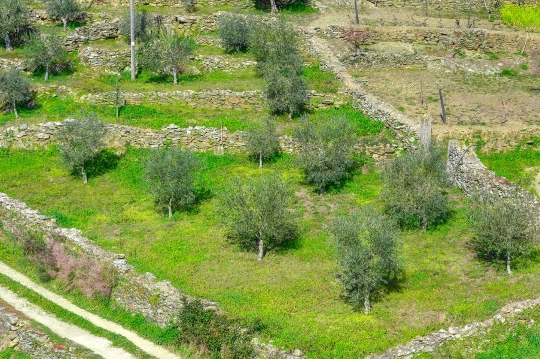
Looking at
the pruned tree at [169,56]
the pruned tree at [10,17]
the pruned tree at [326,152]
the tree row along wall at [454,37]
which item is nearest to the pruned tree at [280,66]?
the pruned tree at [169,56]

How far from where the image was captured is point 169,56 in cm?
5669

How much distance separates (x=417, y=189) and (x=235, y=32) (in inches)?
942

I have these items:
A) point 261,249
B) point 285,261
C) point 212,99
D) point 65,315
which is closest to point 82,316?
point 65,315

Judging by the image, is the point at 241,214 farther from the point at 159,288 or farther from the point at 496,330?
the point at 496,330

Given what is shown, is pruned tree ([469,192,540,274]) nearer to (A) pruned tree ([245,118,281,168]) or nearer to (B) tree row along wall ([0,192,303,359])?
(B) tree row along wall ([0,192,303,359])

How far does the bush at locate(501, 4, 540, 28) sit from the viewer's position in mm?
63875

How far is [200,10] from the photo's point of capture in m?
65.9

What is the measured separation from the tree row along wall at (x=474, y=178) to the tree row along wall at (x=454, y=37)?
17095mm

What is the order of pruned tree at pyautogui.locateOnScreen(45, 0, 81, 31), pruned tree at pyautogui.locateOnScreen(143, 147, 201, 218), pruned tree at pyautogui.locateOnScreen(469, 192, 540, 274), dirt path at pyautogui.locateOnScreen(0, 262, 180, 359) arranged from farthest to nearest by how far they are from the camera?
pruned tree at pyautogui.locateOnScreen(45, 0, 81, 31) < pruned tree at pyautogui.locateOnScreen(143, 147, 201, 218) < pruned tree at pyautogui.locateOnScreen(469, 192, 540, 274) < dirt path at pyautogui.locateOnScreen(0, 262, 180, 359)

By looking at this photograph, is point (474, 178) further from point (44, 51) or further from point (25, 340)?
point (44, 51)

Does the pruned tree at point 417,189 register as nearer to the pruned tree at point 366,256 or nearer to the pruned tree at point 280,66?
the pruned tree at point 366,256

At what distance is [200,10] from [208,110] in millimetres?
15481

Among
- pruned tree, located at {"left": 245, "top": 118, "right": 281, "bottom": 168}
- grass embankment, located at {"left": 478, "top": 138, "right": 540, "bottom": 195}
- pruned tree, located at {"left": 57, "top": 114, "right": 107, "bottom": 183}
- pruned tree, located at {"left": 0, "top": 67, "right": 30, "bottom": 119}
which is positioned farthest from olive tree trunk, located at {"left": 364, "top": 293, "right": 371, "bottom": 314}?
pruned tree, located at {"left": 0, "top": 67, "right": 30, "bottom": 119}

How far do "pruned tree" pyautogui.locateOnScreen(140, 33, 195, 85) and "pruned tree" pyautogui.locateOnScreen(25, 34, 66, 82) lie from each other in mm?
5701
